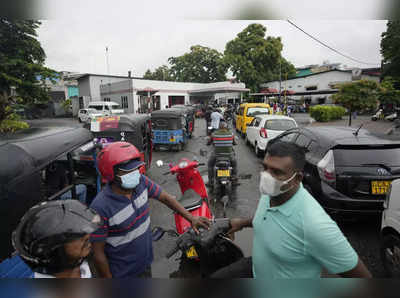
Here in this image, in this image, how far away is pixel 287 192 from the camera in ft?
4.88

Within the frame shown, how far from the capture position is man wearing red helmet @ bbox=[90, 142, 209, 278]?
1766 millimetres

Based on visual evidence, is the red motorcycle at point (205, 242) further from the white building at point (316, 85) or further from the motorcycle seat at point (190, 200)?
the white building at point (316, 85)

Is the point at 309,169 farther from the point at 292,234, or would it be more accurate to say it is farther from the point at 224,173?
the point at 292,234

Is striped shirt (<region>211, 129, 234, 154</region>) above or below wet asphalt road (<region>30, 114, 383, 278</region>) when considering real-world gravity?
above

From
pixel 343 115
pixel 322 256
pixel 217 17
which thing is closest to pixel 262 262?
pixel 322 256

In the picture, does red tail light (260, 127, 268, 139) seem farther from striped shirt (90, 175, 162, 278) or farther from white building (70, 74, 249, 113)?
white building (70, 74, 249, 113)

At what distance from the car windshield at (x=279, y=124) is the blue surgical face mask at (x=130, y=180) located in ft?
23.5

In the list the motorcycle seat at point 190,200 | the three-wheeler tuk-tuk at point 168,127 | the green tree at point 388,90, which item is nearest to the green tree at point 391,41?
the motorcycle seat at point 190,200

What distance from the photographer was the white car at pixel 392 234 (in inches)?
100

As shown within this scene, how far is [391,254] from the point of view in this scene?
2658 mm

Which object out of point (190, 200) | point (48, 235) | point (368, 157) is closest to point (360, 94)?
point (368, 157)

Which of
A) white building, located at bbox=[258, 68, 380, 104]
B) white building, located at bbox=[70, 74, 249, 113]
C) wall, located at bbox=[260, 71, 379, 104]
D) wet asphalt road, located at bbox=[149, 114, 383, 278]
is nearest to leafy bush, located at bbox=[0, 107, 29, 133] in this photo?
wet asphalt road, located at bbox=[149, 114, 383, 278]

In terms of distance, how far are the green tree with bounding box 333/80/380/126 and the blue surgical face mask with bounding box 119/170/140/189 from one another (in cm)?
1232

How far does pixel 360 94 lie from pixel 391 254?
10891 millimetres
